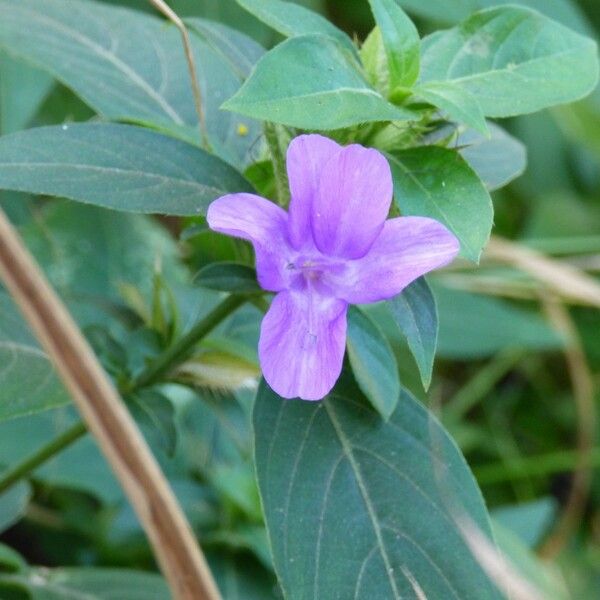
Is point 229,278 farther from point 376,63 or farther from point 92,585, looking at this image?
point 92,585

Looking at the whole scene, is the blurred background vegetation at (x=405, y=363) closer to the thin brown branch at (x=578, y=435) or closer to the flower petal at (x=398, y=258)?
the thin brown branch at (x=578, y=435)

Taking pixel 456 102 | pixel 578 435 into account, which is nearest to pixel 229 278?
pixel 456 102

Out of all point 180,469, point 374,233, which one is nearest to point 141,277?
point 180,469

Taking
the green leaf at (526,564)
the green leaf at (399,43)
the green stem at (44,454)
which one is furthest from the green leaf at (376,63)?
the green leaf at (526,564)

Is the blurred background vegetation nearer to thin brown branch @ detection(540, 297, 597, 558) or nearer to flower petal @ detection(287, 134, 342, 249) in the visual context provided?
thin brown branch @ detection(540, 297, 597, 558)

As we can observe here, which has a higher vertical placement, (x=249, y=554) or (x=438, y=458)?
(x=438, y=458)

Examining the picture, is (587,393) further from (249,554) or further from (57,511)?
(57,511)

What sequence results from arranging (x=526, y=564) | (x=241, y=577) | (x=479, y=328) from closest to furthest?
(x=241, y=577)
(x=526, y=564)
(x=479, y=328)
